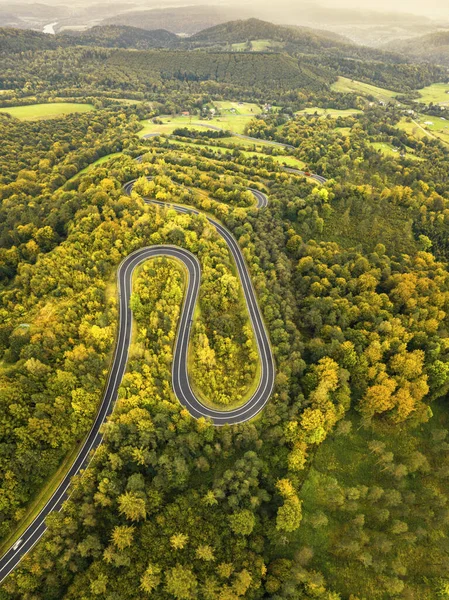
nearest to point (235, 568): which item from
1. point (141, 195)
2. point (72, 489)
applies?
point (72, 489)

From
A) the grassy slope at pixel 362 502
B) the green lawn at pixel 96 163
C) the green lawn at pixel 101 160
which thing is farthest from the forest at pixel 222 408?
the green lawn at pixel 101 160

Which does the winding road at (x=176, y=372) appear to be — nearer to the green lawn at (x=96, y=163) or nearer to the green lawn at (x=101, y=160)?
the green lawn at (x=96, y=163)

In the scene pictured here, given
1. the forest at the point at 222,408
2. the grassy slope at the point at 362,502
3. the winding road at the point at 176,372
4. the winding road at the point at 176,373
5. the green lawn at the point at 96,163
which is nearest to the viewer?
the forest at the point at 222,408

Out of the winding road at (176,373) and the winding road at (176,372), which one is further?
the winding road at (176,372)

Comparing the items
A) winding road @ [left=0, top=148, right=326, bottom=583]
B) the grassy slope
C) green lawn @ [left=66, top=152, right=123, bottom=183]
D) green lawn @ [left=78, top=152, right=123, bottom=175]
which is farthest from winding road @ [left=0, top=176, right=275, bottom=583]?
green lawn @ [left=78, top=152, right=123, bottom=175]

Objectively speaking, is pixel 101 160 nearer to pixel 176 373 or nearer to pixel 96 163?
pixel 96 163

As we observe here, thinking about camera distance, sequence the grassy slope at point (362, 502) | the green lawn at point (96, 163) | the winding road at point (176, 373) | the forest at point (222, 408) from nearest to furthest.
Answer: the forest at point (222, 408) < the winding road at point (176, 373) < the grassy slope at point (362, 502) < the green lawn at point (96, 163)

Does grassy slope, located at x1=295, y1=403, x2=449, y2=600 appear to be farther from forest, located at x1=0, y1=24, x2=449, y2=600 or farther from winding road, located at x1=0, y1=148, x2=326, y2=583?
winding road, located at x1=0, y1=148, x2=326, y2=583

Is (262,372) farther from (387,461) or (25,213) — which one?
(25,213)
